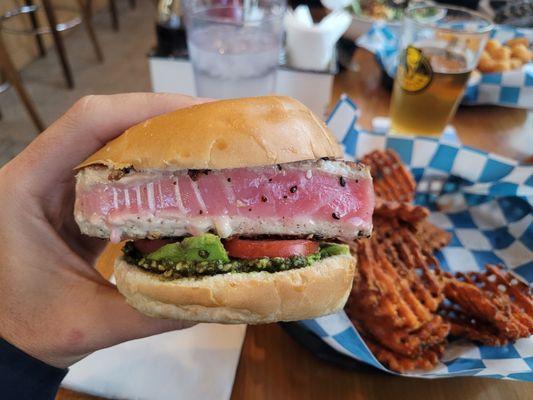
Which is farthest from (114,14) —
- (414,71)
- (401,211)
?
(401,211)

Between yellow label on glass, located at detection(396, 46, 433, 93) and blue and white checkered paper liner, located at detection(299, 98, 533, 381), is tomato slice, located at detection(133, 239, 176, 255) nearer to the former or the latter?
blue and white checkered paper liner, located at detection(299, 98, 533, 381)

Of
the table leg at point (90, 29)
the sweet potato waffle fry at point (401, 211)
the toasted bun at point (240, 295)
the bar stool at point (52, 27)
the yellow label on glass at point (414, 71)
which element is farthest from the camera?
the table leg at point (90, 29)

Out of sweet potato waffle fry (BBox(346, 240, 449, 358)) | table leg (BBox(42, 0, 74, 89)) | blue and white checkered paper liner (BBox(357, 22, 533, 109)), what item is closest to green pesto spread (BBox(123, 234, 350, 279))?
sweet potato waffle fry (BBox(346, 240, 449, 358))

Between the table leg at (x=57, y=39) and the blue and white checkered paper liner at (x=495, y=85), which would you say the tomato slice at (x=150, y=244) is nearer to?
the blue and white checkered paper liner at (x=495, y=85)

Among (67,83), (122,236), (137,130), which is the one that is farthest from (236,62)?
(67,83)

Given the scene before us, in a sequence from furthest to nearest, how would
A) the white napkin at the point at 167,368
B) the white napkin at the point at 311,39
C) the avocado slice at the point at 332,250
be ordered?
the white napkin at the point at 311,39, the white napkin at the point at 167,368, the avocado slice at the point at 332,250

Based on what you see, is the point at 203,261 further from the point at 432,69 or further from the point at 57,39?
the point at 57,39

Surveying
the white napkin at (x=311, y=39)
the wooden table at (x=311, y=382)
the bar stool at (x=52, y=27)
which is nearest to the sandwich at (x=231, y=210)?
the wooden table at (x=311, y=382)
